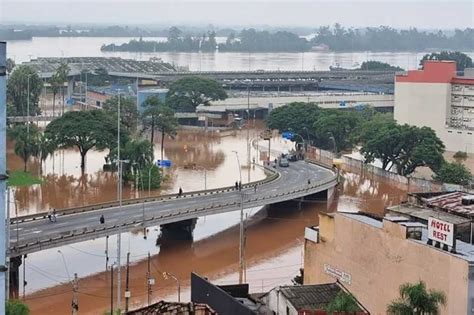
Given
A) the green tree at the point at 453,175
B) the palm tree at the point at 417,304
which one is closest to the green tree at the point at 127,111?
the green tree at the point at 453,175

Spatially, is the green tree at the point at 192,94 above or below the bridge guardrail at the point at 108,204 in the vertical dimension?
above

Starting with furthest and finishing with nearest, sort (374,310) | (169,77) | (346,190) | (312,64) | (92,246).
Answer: (312,64)
(169,77)
(346,190)
(92,246)
(374,310)

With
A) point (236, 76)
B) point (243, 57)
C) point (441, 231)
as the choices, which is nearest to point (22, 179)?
point (441, 231)

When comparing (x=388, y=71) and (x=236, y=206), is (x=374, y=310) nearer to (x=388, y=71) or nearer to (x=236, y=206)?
(x=236, y=206)

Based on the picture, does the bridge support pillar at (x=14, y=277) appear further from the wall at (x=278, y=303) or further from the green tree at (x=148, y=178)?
the green tree at (x=148, y=178)

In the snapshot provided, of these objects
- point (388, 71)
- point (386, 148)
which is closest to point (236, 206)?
point (386, 148)

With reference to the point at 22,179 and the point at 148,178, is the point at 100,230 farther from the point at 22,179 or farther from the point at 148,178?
the point at 22,179
